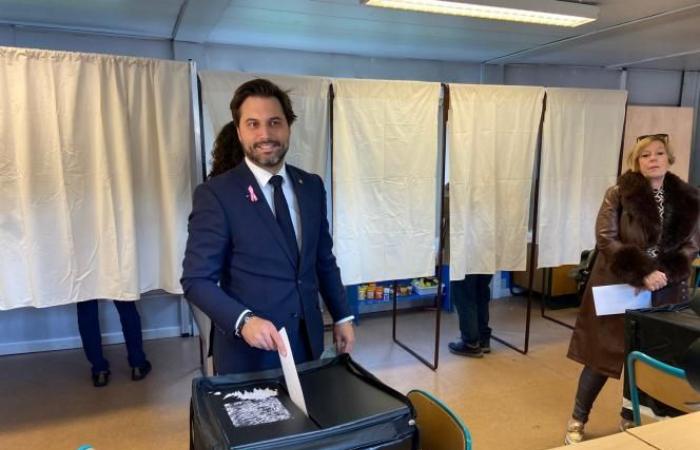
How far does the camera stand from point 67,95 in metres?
2.49

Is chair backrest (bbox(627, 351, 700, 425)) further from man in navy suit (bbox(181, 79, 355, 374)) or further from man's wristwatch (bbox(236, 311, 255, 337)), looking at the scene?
man's wristwatch (bbox(236, 311, 255, 337))

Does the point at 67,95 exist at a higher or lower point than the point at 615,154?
higher

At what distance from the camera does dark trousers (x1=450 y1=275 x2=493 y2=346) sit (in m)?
3.47

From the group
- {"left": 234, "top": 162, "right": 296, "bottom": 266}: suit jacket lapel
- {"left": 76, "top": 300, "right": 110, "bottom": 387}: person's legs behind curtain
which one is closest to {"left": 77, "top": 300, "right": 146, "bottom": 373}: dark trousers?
{"left": 76, "top": 300, "right": 110, "bottom": 387}: person's legs behind curtain

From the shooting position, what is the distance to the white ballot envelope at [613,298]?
217 centimetres

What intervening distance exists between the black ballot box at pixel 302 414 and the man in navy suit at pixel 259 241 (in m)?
0.27

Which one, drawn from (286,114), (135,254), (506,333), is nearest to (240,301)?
(286,114)

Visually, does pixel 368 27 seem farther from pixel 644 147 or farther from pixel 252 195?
pixel 252 195

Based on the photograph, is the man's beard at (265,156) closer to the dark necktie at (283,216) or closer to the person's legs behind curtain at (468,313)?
the dark necktie at (283,216)

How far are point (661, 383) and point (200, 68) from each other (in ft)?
11.1

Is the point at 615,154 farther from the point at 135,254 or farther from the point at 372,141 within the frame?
the point at 135,254

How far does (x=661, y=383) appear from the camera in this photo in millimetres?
1465

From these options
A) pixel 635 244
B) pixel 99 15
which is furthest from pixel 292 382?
pixel 99 15

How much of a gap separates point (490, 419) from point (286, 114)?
2103 mm
